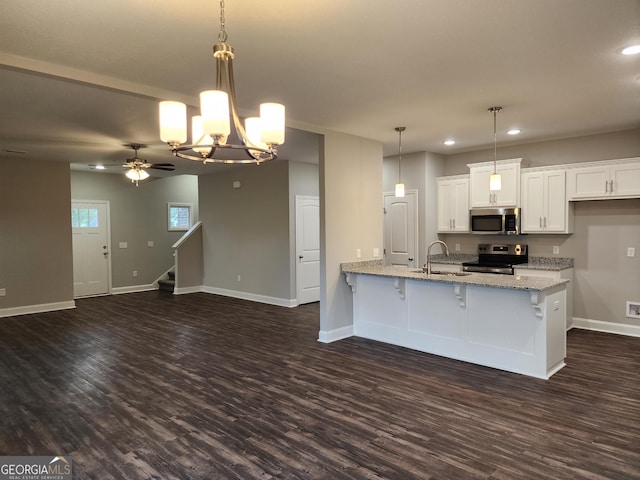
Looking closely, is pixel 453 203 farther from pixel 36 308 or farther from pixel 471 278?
pixel 36 308

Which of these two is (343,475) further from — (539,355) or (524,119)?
(524,119)

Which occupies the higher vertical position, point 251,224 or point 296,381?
point 251,224

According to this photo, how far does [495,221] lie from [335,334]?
3.09m

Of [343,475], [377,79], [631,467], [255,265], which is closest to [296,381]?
[343,475]

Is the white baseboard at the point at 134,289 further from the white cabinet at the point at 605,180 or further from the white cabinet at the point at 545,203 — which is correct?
the white cabinet at the point at 605,180

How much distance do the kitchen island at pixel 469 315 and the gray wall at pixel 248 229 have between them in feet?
8.77

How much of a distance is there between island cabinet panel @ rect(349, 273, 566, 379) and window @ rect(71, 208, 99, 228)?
6698 mm

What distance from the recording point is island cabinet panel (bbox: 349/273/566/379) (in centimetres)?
400

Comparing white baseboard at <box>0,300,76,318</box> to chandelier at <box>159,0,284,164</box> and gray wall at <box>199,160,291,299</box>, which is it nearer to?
gray wall at <box>199,160,291,299</box>

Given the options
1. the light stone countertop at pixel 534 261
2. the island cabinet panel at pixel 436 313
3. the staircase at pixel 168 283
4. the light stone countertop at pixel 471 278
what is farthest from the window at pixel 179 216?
the island cabinet panel at pixel 436 313

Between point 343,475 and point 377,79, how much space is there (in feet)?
9.89

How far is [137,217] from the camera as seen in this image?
9852 millimetres

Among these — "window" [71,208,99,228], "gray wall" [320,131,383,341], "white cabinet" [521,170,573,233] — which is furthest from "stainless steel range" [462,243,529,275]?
"window" [71,208,99,228]

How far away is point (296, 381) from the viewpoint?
13.1 feet
